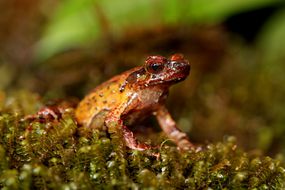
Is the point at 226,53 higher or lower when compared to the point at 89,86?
higher

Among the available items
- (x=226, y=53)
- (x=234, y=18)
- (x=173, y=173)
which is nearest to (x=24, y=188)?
(x=173, y=173)

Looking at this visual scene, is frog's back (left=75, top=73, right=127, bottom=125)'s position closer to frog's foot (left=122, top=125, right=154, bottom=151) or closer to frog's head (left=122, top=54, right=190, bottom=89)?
frog's head (left=122, top=54, right=190, bottom=89)

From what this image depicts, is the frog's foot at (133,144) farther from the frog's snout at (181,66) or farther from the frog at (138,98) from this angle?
the frog's snout at (181,66)

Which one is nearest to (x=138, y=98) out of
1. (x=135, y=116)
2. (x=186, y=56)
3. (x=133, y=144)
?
(x=135, y=116)

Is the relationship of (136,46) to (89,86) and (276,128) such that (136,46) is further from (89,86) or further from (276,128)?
(276,128)

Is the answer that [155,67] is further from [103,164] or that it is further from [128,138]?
[103,164]

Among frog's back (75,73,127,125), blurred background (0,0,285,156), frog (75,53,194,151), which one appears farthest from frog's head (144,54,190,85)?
blurred background (0,0,285,156)

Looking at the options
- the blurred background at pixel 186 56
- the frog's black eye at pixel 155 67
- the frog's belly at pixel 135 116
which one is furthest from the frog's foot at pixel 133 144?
the blurred background at pixel 186 56
